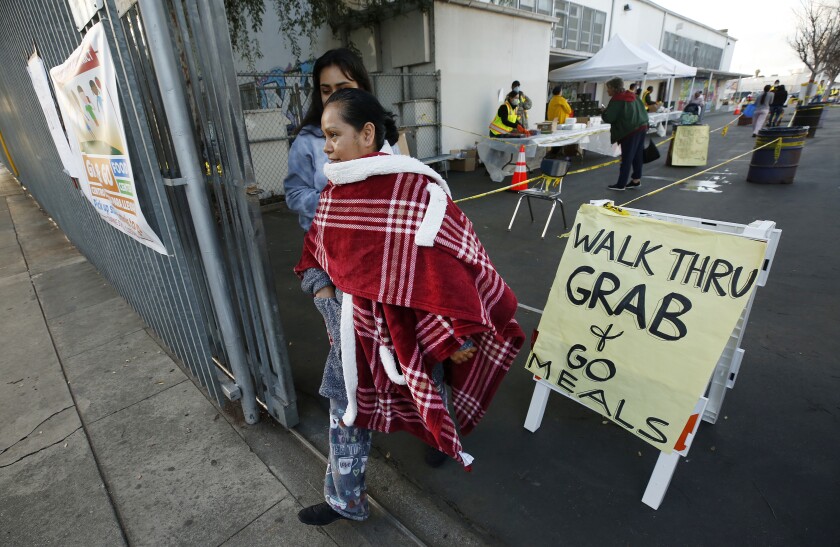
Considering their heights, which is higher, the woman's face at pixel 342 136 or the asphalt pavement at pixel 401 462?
the woman's face at pixel 342 136

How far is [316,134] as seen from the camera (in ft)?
6.27

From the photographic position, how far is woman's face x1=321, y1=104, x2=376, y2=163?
49.7 inches

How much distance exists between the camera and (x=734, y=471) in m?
1.95

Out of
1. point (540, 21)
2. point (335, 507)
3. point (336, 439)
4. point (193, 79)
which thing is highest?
point (540, 21)

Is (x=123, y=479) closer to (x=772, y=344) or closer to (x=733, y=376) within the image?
(x=733, y=376)

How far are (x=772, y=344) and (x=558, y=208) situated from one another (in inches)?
165

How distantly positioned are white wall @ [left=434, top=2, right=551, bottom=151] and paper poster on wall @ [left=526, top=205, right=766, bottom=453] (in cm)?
914

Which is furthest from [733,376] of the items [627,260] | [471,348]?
[471,348]

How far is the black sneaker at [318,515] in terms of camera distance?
175 cm

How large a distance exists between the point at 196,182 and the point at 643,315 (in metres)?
2.08

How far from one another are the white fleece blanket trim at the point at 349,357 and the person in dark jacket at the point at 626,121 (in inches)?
287

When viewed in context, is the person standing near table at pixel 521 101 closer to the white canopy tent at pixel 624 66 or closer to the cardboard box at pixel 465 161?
the cardboard box at pixel 465 161

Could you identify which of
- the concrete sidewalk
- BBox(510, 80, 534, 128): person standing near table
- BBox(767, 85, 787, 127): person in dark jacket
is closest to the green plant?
BBox(510, 80, 534, 128): person standing near table

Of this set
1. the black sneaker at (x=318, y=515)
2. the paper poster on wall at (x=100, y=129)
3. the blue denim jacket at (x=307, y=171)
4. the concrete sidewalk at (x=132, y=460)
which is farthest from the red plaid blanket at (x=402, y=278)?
the paper poster on wall at (x=100, y=129)
